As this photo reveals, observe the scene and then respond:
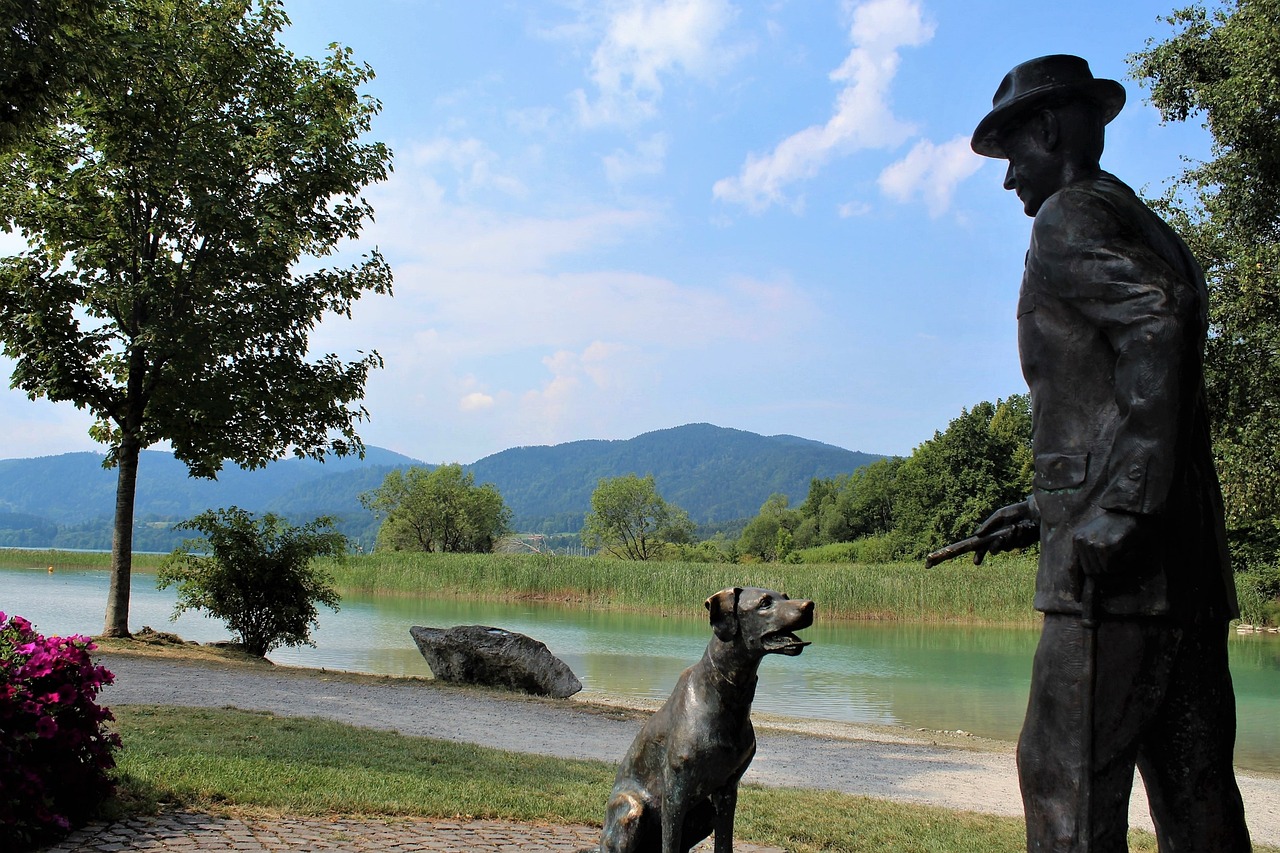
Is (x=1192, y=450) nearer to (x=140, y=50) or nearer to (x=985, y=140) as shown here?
(x=985, y=140)

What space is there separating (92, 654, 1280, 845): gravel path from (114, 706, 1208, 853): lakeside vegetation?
1.14 metres

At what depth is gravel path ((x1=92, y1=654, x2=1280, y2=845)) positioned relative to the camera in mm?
9555

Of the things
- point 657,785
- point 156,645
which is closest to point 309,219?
point 156,645

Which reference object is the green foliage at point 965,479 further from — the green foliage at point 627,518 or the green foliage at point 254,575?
the green foliage at point 254,575

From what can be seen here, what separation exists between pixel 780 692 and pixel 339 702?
8519mm

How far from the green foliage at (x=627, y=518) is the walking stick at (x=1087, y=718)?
82606 millimetres

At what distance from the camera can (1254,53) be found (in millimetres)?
15883

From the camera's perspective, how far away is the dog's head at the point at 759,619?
4004 millimetres

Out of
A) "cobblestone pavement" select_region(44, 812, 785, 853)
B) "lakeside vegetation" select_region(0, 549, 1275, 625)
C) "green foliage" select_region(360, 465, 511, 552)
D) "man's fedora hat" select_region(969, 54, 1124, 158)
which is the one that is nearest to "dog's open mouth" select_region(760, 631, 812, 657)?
"man's fedora hat" select_region(969, 54, 1124, 158)

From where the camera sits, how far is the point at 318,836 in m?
5.82

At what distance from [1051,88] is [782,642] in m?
2.27

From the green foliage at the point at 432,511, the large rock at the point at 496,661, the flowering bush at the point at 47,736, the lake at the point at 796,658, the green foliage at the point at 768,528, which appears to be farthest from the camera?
the green foliage at the point at 768,528

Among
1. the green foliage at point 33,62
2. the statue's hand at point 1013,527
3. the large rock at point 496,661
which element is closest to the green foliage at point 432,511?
the large rock at point 496,661

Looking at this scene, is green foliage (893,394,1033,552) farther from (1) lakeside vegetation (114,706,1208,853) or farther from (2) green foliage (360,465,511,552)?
(1) lakeside vegetation (114,706,1208,853)
